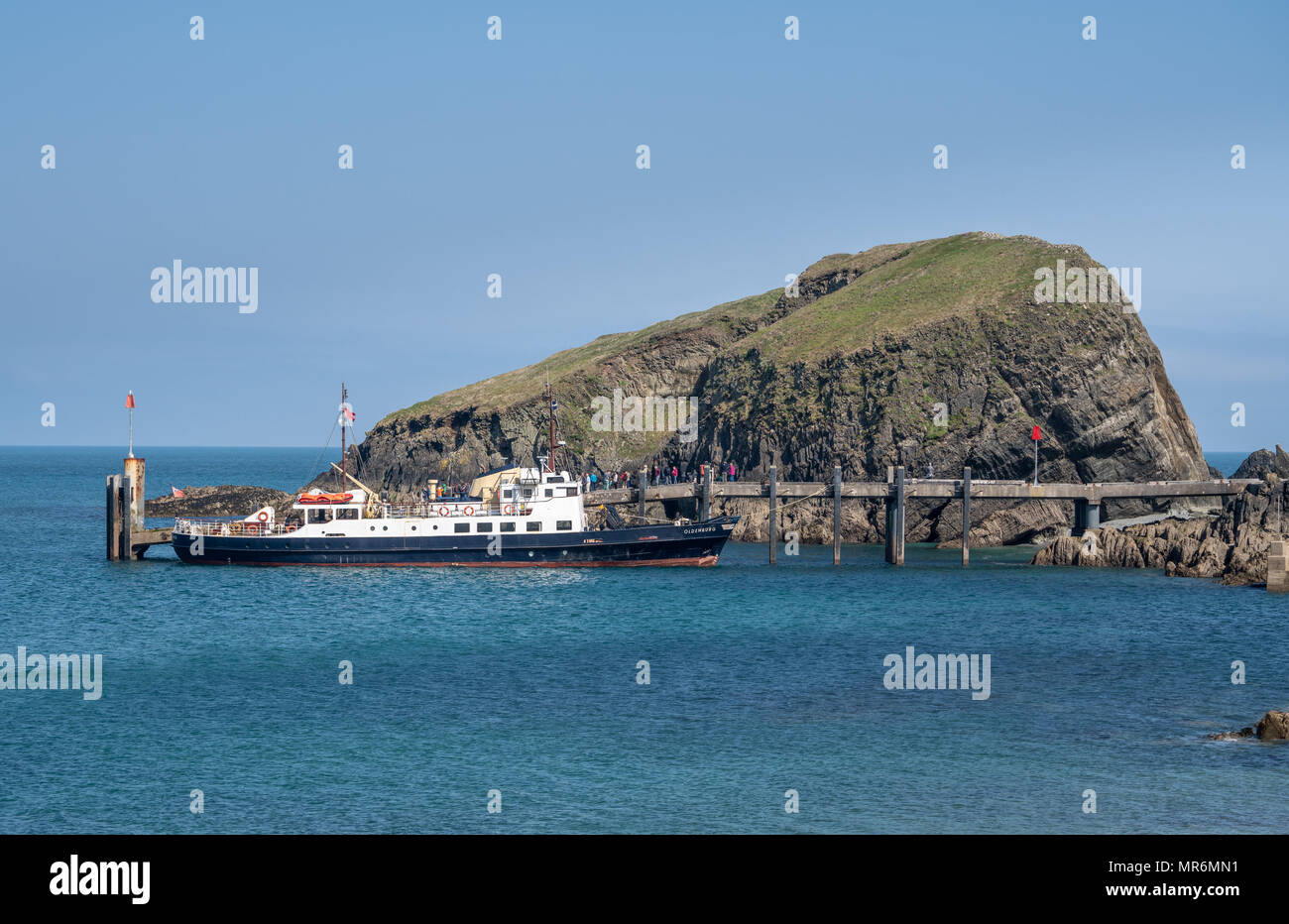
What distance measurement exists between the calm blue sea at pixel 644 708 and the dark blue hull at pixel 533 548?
5758mm

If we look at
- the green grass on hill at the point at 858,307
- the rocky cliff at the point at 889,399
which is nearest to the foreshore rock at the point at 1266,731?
the rocky cliff at the point at 889,399

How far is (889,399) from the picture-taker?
97.5 metres

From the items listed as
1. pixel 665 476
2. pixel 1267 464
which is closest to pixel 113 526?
pixel 665 476

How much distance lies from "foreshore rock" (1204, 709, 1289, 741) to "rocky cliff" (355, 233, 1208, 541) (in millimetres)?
51077

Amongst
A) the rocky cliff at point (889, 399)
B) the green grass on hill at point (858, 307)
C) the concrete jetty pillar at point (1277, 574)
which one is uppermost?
the green grass on hill at point (858, 307)

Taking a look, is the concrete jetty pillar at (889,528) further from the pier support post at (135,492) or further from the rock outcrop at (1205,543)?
the pier support post at (135,492)

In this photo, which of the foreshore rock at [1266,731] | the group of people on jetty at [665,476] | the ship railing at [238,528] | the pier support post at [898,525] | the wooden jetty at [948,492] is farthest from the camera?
the group of people on jetty at [665,476]

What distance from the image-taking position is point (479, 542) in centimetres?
7244

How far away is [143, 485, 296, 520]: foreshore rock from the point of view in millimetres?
121312

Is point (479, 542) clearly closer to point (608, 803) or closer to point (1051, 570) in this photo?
point (1051, 570)

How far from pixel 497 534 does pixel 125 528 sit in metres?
24.6

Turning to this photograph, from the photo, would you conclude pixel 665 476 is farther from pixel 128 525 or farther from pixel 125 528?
pixel 125 528

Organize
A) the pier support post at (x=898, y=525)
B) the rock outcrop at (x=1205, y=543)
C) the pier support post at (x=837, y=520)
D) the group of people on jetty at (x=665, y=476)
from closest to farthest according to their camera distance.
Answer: the rock outcrop at (x=1205, y=543), the pier support post at (x=837, y=520), the pier support post at (x=898, y=525), the group of people on jetty at (x=665, y=476)

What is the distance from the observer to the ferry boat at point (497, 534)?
72.2 m
